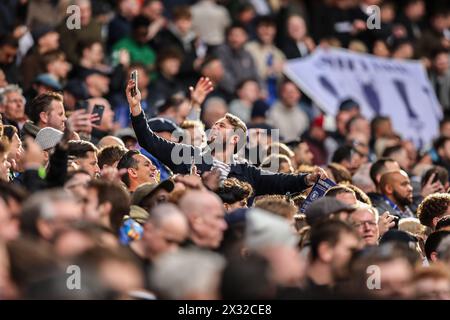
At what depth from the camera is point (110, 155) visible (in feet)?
33.3

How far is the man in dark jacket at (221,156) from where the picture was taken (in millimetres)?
10039

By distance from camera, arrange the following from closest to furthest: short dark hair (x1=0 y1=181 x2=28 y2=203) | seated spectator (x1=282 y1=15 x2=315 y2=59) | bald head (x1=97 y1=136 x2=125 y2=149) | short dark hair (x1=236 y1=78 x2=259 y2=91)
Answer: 1. short dark hair (x1=0 y1=181 x2=28 y2=203)
2. bald head (x1=97 y1=136 x2=125 y2=149)
3. short dark hair (x1=236 y1=78 x2=259 y2=91)
4. seated spectator (x1=282 y1=15 x2=315 y2=59)

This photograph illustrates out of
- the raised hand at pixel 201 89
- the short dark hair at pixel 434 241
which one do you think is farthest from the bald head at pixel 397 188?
the short dark hair at pixel 434 241

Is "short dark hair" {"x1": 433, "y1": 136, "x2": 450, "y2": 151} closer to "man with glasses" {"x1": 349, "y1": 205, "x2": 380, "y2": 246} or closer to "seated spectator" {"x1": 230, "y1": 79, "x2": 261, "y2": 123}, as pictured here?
"seated spectator" {"x1": 230, "y1": 79, "x2": 261, "y2": 123}

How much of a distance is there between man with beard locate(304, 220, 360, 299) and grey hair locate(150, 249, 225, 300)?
0.90m

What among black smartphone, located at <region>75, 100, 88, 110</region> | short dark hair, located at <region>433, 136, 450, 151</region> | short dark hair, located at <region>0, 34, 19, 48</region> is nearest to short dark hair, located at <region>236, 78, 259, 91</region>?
short dark hair, located at <region>433, 136, 450, 151</region>

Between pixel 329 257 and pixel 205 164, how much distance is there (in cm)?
257

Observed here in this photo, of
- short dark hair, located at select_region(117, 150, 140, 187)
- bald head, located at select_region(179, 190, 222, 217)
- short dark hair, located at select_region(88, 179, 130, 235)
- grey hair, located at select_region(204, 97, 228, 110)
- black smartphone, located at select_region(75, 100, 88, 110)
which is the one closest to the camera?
bald head, located at select_region(179, 190, 222, 217)

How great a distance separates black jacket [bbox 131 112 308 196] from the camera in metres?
10.0

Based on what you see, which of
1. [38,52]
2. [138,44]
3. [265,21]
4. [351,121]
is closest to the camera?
[38,52]

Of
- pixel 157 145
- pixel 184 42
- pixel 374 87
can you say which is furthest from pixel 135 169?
pixel 374 87

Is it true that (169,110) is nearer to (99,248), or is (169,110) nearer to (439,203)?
(439,203)

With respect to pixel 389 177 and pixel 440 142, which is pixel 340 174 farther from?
pixel 440 142

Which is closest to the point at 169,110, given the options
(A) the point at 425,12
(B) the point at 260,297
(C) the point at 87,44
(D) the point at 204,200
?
(C) the point at 87,44
